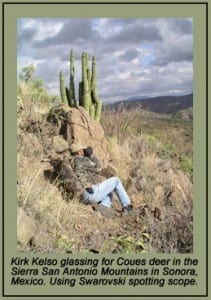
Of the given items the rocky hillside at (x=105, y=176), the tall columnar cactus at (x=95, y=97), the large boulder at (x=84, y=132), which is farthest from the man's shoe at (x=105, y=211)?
the tall columnar cactus at (x=95, y=97)

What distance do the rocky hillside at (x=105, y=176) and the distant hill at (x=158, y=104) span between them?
0.73ft

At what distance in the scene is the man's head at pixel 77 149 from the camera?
13016 millimetres

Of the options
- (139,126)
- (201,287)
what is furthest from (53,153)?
(201,287)

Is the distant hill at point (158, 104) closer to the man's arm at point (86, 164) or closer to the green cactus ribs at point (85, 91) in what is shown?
the green cactus ribs at point (85, 91)

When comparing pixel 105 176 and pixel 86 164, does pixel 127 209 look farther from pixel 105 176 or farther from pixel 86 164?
pixel 86 164

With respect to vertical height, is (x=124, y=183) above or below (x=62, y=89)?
below

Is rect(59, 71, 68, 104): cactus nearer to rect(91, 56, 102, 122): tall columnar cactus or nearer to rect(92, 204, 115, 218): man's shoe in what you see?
rect(91, 56, 102, 122): tall columnar cactus

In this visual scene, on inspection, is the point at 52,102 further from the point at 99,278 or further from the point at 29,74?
the point at 99,278

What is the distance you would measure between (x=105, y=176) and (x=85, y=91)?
1.69 metres

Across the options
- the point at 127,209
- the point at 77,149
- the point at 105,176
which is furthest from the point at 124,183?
the point at 127,209

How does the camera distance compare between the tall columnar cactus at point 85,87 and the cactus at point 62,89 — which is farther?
the cactus at point 62,89

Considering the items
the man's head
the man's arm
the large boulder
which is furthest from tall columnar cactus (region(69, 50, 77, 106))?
the man's arm

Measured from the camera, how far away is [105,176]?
1276 centimetres

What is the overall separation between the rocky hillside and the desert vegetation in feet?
0.05
